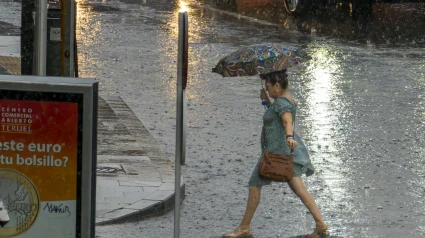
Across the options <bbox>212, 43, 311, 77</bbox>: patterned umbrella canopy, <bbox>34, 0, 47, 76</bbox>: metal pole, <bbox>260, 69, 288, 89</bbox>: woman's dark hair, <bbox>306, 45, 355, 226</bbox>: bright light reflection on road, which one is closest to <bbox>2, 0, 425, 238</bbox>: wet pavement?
<bbox>306, 45, 355, 226</bbox>: bright light reflection on road

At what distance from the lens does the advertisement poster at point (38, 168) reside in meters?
5.30

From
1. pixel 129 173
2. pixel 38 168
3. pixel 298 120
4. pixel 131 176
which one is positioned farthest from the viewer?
pixel 298 120

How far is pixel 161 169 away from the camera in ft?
29.8

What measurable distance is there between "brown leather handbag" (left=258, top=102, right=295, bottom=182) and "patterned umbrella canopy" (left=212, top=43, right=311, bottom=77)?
0.62m

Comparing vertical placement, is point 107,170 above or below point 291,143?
below

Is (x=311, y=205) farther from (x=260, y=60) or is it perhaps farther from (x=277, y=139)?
(x=260, y=60)

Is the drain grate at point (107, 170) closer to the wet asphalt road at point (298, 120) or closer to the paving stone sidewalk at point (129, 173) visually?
the paving stone sidewalk at point (129, 173)

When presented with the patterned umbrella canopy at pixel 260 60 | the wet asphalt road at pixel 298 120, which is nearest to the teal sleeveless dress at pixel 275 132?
the patterned umbrella canopy at pixel 260 60

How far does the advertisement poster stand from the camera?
5.30 meters

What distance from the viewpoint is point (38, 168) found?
5352 millimetres

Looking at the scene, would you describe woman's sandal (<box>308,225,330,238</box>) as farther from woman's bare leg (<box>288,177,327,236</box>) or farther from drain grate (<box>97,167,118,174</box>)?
drain grate (<box>97,167,118,174</box>)

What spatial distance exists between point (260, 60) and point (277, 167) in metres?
0.79

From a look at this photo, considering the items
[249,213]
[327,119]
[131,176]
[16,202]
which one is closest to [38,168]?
[16,202]

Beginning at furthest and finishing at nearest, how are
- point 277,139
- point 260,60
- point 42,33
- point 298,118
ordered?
1. point 298,118
2. point 277,139
3. point 260,60
4. point 42,33
